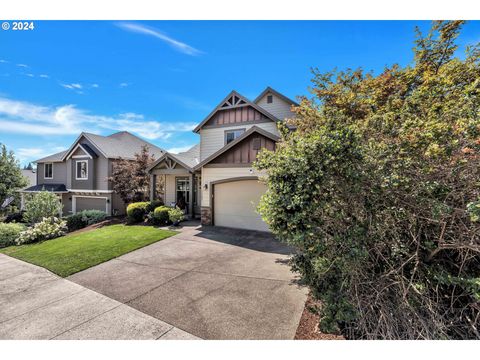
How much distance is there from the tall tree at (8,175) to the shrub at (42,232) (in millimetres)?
16295

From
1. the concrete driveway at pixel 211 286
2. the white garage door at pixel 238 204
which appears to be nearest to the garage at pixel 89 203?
the white garage door at pixel 238 204

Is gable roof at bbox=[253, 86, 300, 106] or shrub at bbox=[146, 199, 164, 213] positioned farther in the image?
gable roof at bbox=[253, 86, 300, 106]

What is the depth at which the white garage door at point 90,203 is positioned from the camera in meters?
17.7

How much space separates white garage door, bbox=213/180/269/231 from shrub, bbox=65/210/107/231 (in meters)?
9.44

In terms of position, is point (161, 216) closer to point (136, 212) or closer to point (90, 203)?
point (136, 212)

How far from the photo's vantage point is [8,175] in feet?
73.4

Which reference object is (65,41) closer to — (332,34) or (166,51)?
(166,51)

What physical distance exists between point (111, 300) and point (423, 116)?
23.6 ft

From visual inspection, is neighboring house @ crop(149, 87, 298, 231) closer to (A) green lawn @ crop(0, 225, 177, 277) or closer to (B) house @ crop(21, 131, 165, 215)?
(A) green lawn @ crop(0, 225, 177, 277)

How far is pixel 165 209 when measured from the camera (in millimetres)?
12391

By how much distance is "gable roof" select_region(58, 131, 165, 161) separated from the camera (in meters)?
17.5

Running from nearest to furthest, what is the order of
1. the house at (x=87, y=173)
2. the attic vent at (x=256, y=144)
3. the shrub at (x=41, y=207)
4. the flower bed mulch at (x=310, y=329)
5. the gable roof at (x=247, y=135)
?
the flower bed mulch at (x=310, y=329) → the gable roof at (x=247, y=135) → the attic vent at (x=256, y=144) → the shrub at (x=41, y=207) → the house at (x=87, y=173)

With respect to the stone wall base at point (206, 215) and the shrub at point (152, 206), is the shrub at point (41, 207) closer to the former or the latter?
the shrub at point (152, 206)

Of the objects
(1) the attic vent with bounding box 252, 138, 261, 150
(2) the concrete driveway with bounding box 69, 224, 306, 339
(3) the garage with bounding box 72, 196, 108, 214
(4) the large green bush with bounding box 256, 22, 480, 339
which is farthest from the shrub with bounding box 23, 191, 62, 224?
(4) the large green bush with bounding box 256, 22, 480, 339
